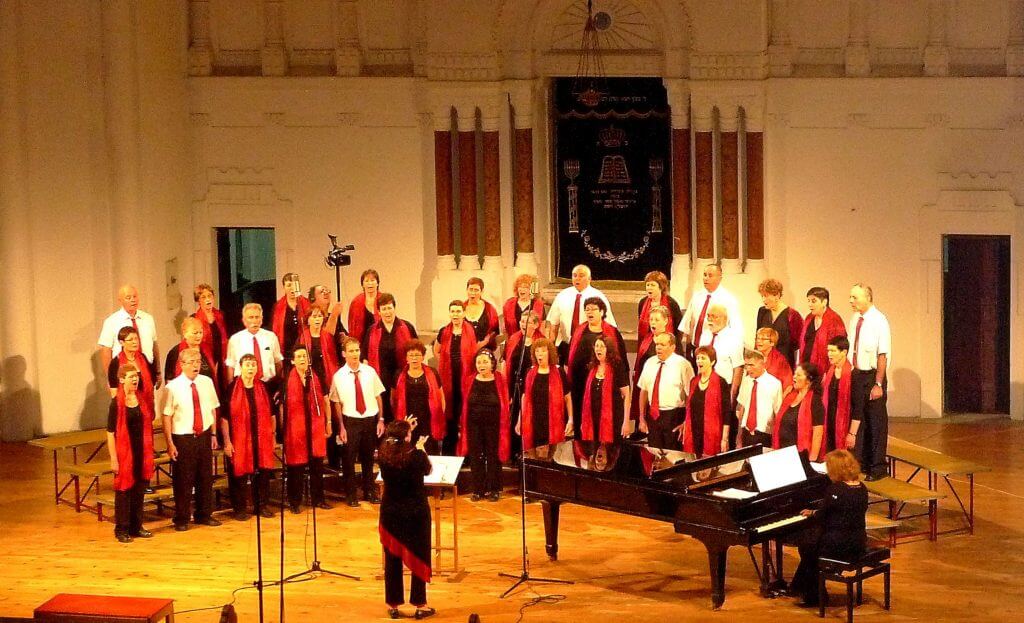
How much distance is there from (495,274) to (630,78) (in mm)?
2331

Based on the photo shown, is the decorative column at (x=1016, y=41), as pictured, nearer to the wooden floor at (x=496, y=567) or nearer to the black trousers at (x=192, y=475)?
the wooden floor at (x=496, y=567)

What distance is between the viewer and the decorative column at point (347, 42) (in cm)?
1502

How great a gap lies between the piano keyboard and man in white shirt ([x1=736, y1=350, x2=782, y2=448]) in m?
1.76

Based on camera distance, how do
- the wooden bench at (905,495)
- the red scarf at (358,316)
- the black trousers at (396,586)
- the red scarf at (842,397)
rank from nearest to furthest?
the black trousers at (396,586) → the wooden bench at (905,495) → the red scarf at (842,397) → the red scarf at (358,316)

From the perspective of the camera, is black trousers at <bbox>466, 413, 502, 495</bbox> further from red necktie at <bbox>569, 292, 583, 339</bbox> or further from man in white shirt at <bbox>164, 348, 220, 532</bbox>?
man in white shirt at <bbox>164, 348, 220, 532</bbox>

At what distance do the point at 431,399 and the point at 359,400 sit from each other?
0.56 metres

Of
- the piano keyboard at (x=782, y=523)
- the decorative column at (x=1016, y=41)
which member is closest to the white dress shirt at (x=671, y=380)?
the piano keyboard at (x=782, y=523)

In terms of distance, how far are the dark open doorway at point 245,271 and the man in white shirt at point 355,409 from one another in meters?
4.21

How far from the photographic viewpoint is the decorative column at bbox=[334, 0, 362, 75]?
15.0 meters

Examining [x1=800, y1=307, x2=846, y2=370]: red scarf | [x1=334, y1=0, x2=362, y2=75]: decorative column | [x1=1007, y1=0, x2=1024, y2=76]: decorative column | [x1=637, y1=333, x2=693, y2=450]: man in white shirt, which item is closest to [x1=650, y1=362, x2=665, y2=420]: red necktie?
[x1=637, y1=333, x2=693, y2=450]: man in white shirt

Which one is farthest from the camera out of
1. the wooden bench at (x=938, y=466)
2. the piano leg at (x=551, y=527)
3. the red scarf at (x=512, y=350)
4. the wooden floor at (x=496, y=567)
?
the red scarf at (x=512, y=350)

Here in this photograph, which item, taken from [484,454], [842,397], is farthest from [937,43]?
[484,454]

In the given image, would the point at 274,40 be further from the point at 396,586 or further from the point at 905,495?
the point at 905,495

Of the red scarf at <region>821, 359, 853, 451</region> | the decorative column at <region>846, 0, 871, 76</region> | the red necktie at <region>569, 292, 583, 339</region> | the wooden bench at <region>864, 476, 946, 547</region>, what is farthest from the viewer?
the decorative column at <region>846, 0, 871, 76</region>
